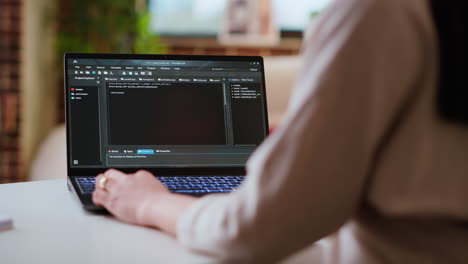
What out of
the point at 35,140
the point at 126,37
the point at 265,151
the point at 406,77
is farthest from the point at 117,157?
the point at 126,37

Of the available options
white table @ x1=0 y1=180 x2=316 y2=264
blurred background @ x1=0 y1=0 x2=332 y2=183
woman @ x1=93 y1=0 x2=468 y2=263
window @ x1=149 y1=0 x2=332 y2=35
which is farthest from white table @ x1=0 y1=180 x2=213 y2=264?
window @ x1=149 y1=0 x2=332 y2=35

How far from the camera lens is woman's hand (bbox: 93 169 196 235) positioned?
2.67 feet

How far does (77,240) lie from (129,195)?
0.11 m

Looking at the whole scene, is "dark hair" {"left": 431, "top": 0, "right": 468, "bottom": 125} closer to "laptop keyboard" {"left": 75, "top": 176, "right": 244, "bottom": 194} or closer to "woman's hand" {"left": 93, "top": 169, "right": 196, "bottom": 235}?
"woman's hand" {"left": 93, "top": 169, "right": 196, "bottom": 235}

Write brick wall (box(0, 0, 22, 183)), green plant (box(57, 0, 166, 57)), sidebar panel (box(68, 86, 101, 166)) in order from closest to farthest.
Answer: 1. sidebar panel (box(68, 86, 101, 166))
2. brick wall (box(0, 0, 22, 183))
3. green plant (box(57, 0, 166, 57))

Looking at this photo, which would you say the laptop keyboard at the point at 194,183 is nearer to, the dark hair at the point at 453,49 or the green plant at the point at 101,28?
the dark hair at the point at 453,49

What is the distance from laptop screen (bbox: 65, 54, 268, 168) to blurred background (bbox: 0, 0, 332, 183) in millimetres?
2197

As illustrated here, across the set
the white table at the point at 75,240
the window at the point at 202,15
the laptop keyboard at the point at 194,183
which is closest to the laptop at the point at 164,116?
the laptop keyboard at the point at 194,183

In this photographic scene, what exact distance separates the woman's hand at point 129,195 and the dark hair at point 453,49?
443mm

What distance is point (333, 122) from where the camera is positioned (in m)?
0.56

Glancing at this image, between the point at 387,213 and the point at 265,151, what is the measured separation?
136 mm

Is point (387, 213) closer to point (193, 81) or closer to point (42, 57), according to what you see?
point (193, 81)

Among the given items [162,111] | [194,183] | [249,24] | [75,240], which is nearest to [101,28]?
[249,24]

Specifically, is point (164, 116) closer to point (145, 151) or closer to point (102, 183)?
point (145, 151)
